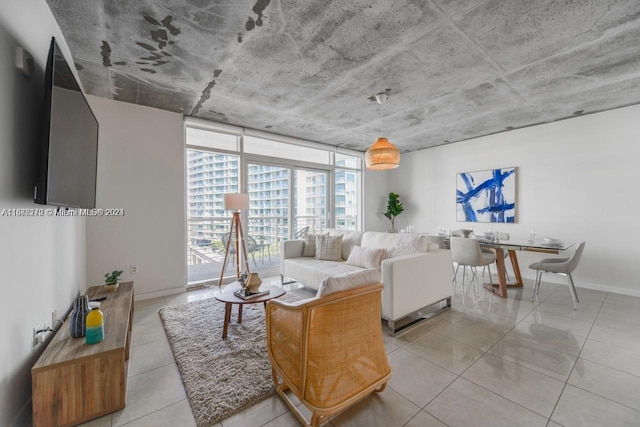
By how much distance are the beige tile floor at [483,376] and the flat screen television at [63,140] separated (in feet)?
4.54

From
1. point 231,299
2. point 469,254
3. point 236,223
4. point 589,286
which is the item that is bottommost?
point 589,286

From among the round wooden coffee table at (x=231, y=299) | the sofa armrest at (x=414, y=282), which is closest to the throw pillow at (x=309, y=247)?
the round wooden coffee table at (x=231, y=299)

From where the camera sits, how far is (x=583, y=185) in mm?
3922

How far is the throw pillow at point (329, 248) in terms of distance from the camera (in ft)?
12.8

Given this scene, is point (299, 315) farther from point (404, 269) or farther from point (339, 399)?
point (404, 269)

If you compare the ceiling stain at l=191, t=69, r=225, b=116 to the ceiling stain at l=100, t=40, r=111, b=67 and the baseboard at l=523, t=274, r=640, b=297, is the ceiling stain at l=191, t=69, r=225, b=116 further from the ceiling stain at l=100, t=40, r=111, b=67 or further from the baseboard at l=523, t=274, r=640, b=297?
the baseboard at l=523, t=274, r=640, b=297

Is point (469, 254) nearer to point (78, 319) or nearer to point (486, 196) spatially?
point (486, 196)

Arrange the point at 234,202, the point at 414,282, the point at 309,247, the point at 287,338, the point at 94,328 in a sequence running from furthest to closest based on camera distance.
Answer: the point at 309,247 → the point at 234,202 → the point at 414,282 → the point at 94,328 → the point at 287,338

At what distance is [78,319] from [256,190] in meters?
3.24

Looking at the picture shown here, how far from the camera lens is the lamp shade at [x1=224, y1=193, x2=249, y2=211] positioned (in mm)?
3811

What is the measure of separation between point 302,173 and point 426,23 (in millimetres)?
3629

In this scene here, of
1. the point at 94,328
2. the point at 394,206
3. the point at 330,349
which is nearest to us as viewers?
the point at 330,349

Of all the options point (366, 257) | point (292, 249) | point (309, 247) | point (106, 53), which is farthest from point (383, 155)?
point (106, 53)

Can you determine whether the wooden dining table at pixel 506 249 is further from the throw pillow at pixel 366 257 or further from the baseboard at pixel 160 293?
the baseboard at pixel 160 293
